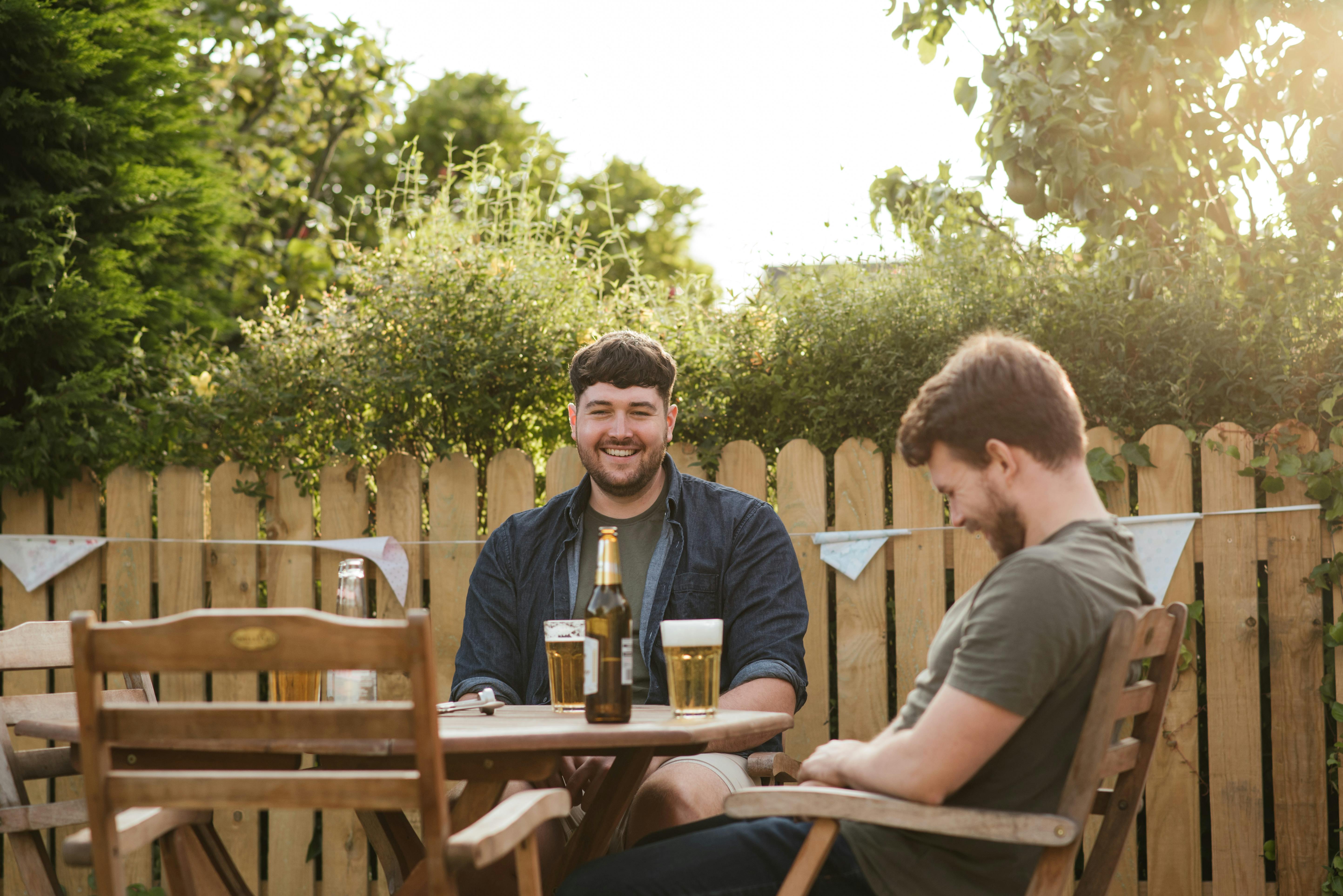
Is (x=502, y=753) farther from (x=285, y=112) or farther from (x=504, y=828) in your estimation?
(x=285, y=112)

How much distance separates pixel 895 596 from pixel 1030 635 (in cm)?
217

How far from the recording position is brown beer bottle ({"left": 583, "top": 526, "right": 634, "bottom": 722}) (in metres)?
2.21

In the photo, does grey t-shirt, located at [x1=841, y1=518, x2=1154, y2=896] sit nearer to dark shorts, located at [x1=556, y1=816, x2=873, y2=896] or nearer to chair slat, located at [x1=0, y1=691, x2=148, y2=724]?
dark shorts, located at [x1=556, y1=816, x2=873, y2=896]

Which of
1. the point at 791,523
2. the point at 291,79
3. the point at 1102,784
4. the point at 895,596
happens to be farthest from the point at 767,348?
the point at 291,79

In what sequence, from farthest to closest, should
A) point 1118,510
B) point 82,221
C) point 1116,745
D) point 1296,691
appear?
point 82,221 → point 1118,510 → point 1296,691 → point 1116,745

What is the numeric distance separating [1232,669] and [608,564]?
2417 mm

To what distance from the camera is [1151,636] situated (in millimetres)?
1929

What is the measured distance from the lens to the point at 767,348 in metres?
4.16

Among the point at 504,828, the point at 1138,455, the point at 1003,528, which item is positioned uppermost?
the point at 1138,455

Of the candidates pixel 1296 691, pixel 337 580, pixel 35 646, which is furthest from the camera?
pixel 337 580

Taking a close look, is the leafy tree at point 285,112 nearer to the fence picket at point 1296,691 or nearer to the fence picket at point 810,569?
the fence picket at point 810,569

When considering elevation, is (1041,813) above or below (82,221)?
below

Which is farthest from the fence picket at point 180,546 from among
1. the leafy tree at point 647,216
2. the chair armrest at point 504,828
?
the leafy tree at point 647,216

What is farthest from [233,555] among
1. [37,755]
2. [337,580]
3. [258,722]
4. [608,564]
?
[258,722]
